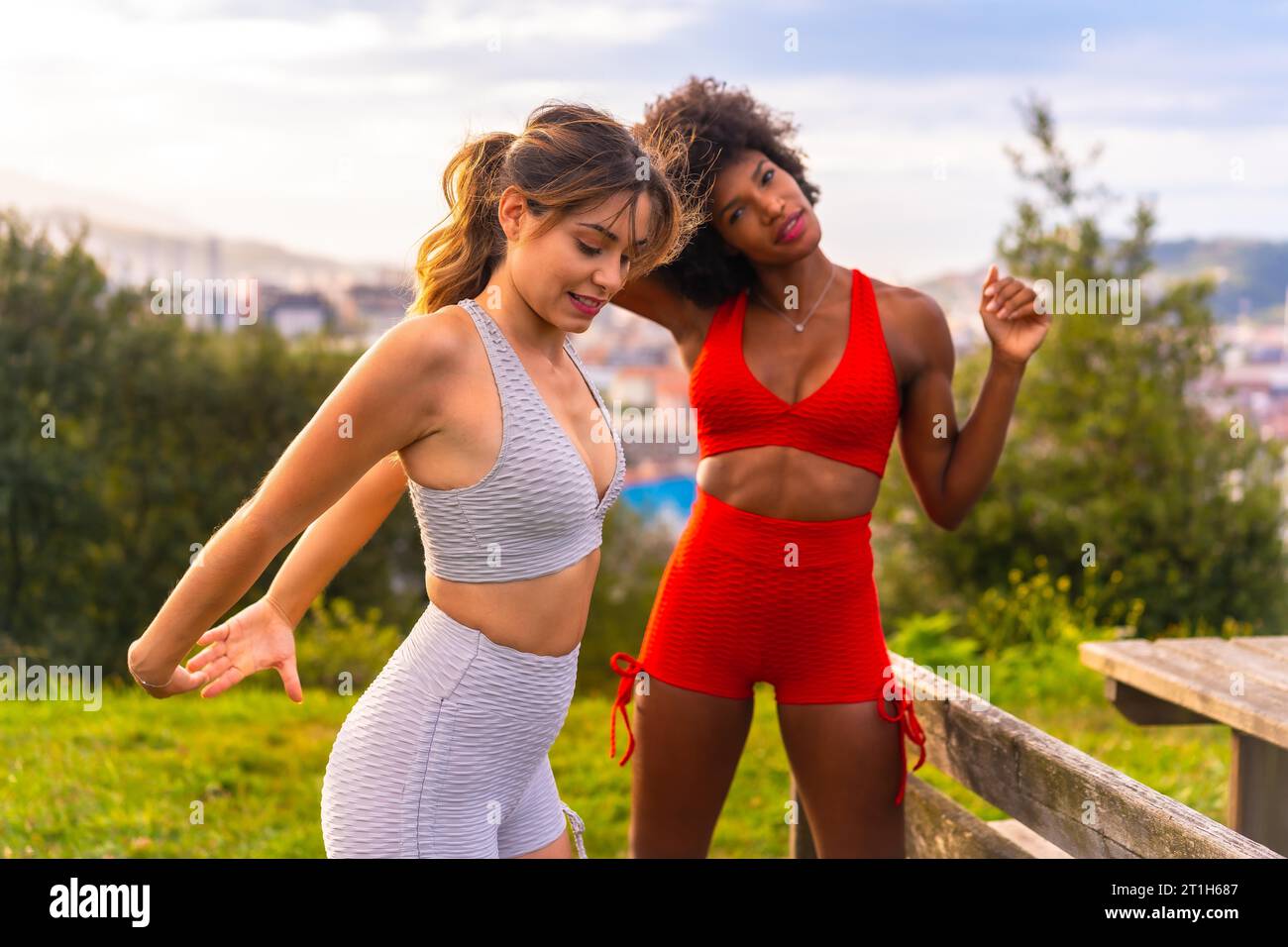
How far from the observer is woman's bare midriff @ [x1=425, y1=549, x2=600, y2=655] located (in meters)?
1.90

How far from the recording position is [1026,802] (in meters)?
2.41

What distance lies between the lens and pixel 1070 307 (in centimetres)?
1032

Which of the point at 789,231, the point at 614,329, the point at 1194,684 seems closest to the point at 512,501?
the point at 789,231

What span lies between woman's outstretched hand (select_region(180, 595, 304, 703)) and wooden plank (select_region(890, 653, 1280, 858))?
130cm

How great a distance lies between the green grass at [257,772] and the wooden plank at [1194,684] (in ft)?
4.96

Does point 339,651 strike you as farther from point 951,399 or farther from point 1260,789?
point 951,399

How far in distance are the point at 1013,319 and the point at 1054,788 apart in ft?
3.00

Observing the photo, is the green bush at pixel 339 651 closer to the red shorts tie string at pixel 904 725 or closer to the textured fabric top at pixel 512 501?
the red shorts tie string at pixel 904 725

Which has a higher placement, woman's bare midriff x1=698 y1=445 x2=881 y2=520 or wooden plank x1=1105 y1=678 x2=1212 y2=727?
woman's bare midriff x1=698 y1=445 x2=881 y2=520

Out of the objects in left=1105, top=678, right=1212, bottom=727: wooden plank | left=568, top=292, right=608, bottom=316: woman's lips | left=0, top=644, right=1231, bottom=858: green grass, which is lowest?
left=0, top=644, right=1231, bottom=858: green grass

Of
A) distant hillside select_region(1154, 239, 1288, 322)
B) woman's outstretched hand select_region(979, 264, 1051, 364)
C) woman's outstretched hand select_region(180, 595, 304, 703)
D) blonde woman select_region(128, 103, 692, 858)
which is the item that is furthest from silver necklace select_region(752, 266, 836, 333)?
distant hillside select_region(1154, 239, 1288, 322)

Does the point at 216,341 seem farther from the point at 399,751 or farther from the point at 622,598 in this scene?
the point at 399,751

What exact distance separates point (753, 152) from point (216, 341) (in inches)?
837

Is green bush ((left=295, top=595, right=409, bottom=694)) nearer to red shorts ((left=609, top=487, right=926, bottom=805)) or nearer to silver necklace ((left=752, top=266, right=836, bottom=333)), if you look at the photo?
red shorts ((left=609, top=487, right=926, bottom=805))
